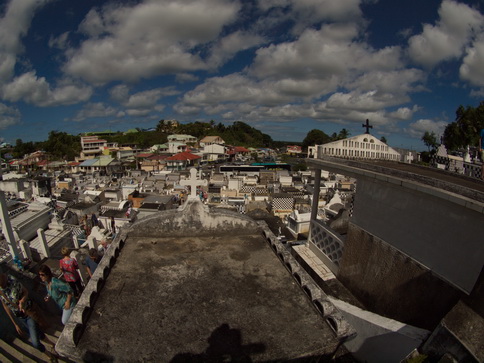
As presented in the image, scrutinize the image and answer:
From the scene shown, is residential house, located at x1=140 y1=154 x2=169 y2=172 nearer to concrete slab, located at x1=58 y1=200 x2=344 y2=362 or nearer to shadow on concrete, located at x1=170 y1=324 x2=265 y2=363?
concrete slab, located at x1=58 y1=200 x2=344 y2=362

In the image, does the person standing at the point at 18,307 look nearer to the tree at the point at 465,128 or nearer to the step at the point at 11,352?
the step at the point at 11,352

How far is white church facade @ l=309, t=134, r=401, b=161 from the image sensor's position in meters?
8.40

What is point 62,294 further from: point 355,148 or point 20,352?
point 355,148

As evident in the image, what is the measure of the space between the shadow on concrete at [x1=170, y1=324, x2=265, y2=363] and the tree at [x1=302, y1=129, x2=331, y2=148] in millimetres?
96129

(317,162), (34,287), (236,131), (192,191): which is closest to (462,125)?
(317,162)

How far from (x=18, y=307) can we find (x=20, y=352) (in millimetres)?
638

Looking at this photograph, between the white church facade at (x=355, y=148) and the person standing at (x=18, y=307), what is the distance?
303 inches

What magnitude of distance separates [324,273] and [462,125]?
140ft

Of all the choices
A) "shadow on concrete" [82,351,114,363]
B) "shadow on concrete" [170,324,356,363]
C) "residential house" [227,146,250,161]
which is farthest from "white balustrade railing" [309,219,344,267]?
"residential house" [227,146,250,161]

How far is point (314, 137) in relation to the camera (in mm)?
97438

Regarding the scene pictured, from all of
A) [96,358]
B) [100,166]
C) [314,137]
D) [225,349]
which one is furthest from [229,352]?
[314,137]

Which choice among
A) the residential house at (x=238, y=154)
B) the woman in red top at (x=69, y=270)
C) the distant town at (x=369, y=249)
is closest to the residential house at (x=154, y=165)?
the residential house at (x=238, y=154)

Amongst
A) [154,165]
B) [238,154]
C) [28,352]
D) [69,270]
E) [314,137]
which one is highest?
[314,137]

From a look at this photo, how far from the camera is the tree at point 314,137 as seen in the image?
9579 centimetres
